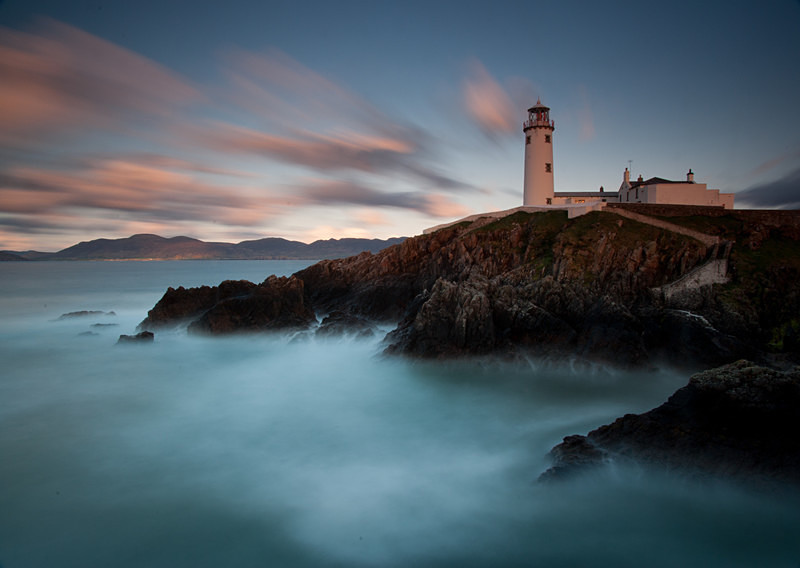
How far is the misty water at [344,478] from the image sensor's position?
8.33 m

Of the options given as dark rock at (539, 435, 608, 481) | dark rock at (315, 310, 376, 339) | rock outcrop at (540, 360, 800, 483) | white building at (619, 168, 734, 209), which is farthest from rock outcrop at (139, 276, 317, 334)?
white building at (619, 168, 734, 209)

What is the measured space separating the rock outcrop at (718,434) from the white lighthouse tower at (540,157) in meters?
31.6

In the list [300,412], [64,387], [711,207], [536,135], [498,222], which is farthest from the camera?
[536,135]

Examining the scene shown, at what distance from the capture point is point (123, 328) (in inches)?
1168

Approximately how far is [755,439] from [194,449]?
14266 mm

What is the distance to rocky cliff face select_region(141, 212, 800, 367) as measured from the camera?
18797 mm

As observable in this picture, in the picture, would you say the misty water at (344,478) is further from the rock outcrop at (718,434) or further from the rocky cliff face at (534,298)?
the rocky cliff face at (534,298)

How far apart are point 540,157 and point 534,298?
925 inches

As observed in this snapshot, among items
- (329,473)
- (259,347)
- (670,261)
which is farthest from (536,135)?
(329,473)

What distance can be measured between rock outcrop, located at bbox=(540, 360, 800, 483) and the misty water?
1.27 ft

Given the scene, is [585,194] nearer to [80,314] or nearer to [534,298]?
[534,298]

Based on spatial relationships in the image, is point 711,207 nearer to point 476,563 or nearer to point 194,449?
point 476,563

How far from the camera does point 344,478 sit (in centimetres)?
1106

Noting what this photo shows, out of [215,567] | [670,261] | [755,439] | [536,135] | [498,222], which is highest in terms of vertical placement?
[536,135]
